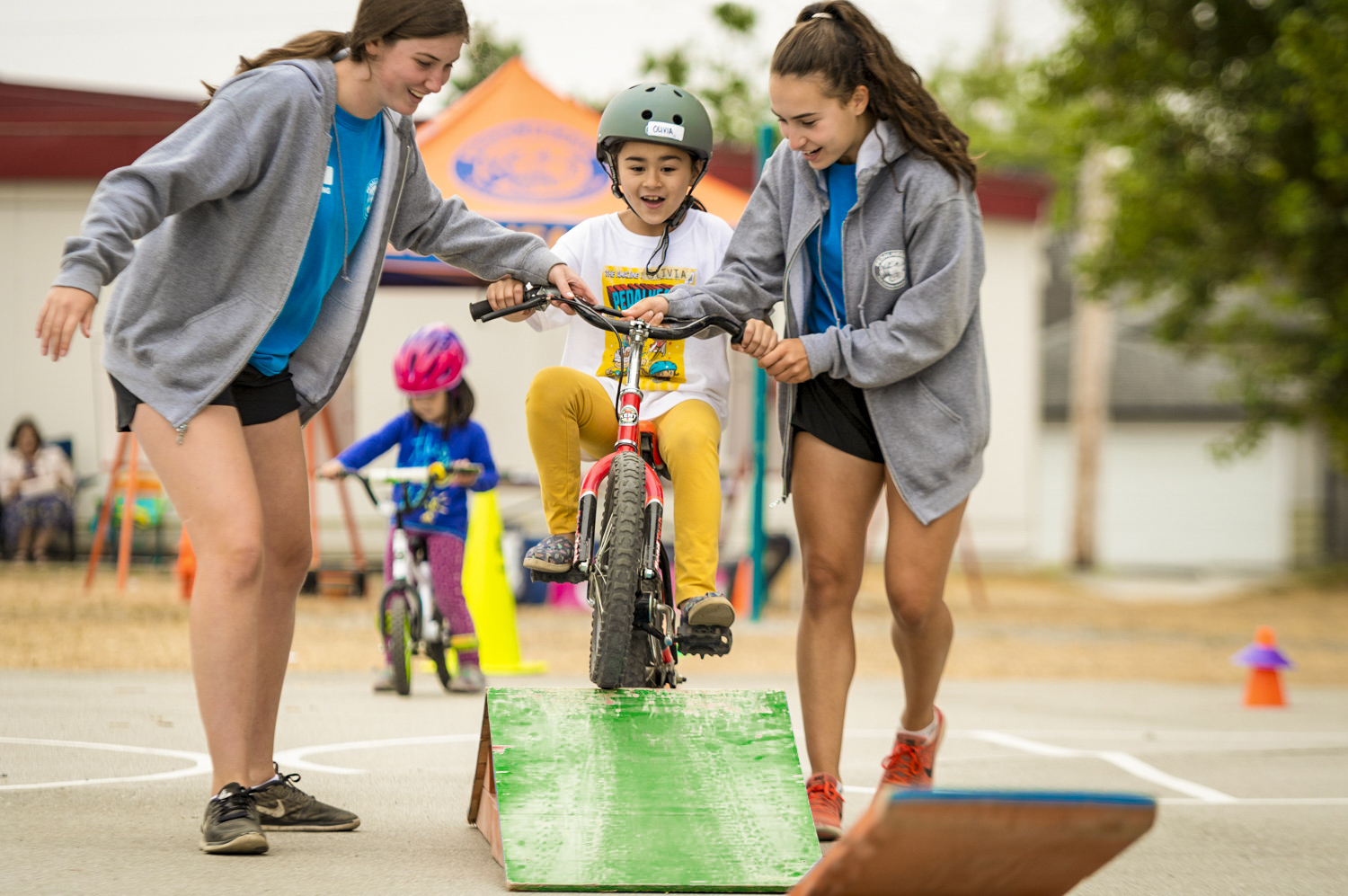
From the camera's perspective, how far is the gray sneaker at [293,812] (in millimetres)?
3797

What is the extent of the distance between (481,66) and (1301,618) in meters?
10.6

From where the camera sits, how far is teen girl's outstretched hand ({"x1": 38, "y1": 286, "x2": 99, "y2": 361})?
3.13 metres

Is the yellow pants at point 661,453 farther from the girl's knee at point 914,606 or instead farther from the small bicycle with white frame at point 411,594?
the small bicycle with white frame at point 411,594

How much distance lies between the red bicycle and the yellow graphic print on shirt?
0.13 m

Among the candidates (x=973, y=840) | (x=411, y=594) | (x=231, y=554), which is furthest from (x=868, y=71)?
(x=411, y=594)

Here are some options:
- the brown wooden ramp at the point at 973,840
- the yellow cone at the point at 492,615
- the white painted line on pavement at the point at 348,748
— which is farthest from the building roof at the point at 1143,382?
the brown wooden ramp at the point at 973,840

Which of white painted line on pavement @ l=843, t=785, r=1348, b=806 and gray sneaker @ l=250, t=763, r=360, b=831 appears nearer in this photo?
gray sneaker @ l=250, t=763, r=360, b=831

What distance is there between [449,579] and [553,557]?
11.3ft

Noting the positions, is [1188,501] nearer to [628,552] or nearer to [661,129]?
[661,129]

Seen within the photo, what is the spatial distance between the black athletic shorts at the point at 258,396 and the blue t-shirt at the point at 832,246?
154cm

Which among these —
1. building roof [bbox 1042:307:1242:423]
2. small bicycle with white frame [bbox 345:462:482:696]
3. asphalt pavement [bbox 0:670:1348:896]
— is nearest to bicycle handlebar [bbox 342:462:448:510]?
small bicycle with white frame [bbox 345:462:482:696]

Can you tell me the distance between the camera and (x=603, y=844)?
3271 millimetres

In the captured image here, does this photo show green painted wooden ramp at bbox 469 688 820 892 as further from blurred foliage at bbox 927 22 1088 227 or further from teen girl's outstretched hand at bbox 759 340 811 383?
blurred foliage at bbox 927 22 1088 227

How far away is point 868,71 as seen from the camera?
13.4ft
